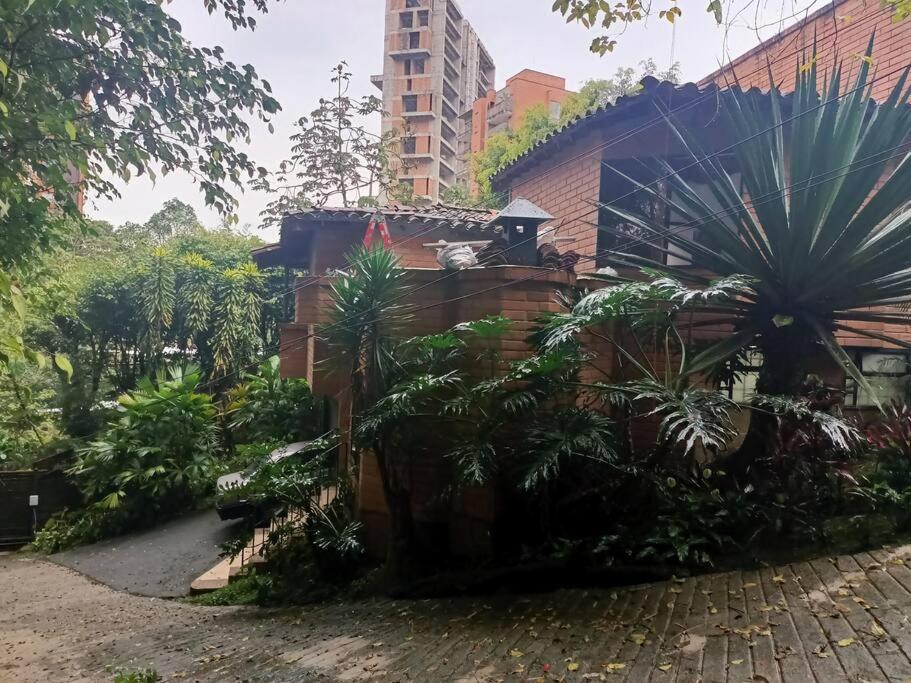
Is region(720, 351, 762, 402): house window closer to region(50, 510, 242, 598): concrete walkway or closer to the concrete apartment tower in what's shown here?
region(50, 510, 242, 598): concrete walkway

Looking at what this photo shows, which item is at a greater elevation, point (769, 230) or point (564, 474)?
point (769, 230)

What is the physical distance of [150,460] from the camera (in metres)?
12.7

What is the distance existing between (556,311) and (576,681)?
3.28m

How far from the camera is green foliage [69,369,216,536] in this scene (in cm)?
1239

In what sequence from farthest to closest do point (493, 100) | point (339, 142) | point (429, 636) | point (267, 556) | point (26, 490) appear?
point (493, 100) < point (339, 142) < point (26, 490) < point (267, 556) < point (429, 636)

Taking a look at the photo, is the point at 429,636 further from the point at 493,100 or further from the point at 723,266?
the point at 493,100

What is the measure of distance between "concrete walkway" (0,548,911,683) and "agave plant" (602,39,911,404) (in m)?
1.54

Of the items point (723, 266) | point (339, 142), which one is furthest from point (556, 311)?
point (339, 142)

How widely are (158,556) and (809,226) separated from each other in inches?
442

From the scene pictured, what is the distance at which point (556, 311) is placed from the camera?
18.6 feet

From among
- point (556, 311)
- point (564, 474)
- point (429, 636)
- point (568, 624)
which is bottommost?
point (429, 636)

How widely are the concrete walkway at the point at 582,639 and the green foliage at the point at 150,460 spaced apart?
6.55 metres

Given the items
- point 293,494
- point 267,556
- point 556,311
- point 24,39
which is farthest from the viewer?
point 267,556

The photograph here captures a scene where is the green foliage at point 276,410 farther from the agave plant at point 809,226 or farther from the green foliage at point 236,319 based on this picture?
the agave plant at point 809,226
